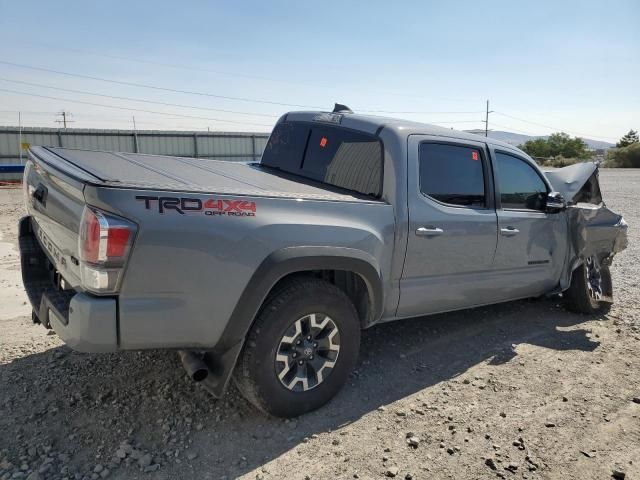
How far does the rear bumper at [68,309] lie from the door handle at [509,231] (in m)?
3.17

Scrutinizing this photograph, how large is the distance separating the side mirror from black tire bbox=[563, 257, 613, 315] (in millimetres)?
931

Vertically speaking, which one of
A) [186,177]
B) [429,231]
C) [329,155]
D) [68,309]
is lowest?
[68,309]

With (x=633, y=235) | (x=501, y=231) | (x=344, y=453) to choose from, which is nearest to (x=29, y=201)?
(x=344, y=453)

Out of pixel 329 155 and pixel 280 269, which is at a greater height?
pixel 329 155

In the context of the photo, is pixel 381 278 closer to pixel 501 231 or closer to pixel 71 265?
pixel 501 231

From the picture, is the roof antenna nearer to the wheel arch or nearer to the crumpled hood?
the wheel arch

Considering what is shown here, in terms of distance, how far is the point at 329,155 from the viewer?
162 inches

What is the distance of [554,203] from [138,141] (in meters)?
28.7

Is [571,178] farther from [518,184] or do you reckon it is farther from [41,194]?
[41,194]

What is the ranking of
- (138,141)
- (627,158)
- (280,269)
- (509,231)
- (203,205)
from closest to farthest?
(203,205) → (280,269) → (509,231) → (138,141) → (627,158)

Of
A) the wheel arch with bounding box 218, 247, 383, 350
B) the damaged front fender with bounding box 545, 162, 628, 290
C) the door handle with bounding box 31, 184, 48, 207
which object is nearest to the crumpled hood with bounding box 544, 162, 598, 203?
the damaged front fender with bounding box 545, 162, 628, 290

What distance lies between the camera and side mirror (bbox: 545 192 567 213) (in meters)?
4.66

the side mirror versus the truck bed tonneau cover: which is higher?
the truck bed tonneau cover

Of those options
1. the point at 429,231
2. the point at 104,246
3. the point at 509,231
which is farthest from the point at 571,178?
the point at 104,246
